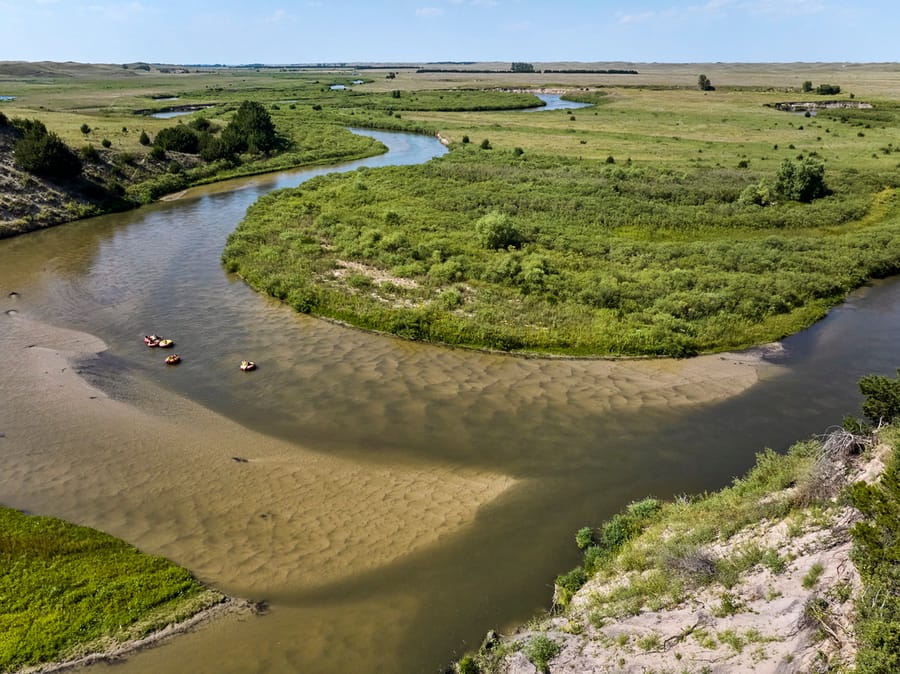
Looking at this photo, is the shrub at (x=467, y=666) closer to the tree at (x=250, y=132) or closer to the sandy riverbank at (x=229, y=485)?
the sandy riverbank at (x=229, y=485)

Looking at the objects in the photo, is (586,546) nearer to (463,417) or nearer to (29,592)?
(463,417)

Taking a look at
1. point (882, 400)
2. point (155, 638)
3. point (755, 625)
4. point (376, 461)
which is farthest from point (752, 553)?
point (155, 638)

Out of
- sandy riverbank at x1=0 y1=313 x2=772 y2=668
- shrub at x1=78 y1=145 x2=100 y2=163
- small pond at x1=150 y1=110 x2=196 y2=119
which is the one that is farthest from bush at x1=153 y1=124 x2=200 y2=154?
sandy riverbank at x1=0 y1=313 x2=772 y2=668

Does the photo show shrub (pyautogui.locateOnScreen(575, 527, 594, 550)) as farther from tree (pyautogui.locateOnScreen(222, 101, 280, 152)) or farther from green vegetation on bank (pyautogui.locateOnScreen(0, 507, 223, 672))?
tree (pyautogui.locateOnScreen(222, 101, 280, 152))

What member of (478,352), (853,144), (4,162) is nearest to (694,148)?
(853,144)

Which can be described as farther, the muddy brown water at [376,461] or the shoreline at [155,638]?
the muddy brown water at [376,461]

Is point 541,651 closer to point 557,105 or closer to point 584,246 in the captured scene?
point 584,246

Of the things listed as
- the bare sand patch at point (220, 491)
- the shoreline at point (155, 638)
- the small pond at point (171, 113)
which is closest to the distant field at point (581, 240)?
the bare sand patch at point (220, 491)
